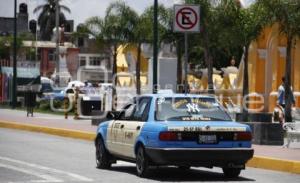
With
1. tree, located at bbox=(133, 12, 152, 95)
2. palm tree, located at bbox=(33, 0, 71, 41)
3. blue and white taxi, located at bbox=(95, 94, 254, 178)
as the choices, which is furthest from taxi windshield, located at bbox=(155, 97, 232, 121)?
palm tree, located at bbox=(33, 0, 71, 41)

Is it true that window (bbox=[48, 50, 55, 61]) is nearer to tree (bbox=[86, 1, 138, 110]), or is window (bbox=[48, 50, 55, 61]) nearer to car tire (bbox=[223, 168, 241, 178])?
tree (bbox=[86, 1, 138, 110])

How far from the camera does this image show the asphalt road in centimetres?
1442

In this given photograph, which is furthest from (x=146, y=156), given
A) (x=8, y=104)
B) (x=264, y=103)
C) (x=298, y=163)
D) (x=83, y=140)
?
(x=8, y=104)

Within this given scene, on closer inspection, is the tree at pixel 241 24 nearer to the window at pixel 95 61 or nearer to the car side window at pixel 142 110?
the car side window at pixel 142 110

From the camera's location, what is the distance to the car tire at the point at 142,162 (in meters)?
14.5

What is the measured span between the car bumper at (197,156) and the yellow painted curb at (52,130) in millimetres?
11754

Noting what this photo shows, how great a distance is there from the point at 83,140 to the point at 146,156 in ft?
39.9

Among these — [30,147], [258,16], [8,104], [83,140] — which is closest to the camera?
[30,147]

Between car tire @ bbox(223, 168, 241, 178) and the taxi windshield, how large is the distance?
939 millimetres

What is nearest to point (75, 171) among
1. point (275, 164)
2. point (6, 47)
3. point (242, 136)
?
point (242, 136)

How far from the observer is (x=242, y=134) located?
1455cm

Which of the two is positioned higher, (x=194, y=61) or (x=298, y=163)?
(x=194, y=61)

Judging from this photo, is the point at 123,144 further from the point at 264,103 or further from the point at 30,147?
the point at 264,103

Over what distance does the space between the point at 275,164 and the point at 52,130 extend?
528 inches
